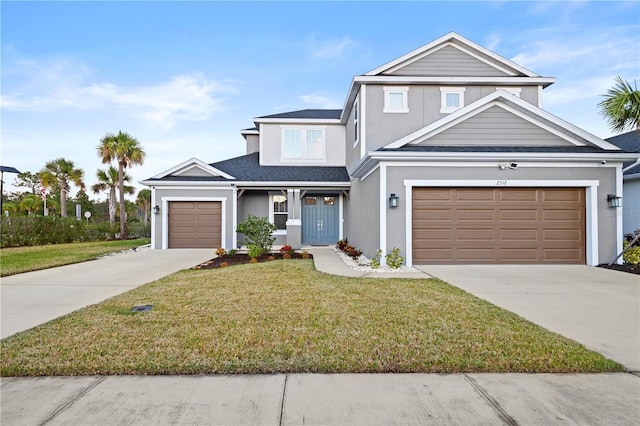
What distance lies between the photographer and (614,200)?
9.22 m

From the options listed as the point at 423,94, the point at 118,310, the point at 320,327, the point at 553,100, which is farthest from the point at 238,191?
the point at 553,100

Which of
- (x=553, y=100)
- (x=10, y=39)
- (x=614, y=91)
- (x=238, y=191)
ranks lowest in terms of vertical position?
(x=238, y=191)

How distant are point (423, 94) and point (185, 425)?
1274 cm

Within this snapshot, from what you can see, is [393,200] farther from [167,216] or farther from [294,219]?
[167,216]

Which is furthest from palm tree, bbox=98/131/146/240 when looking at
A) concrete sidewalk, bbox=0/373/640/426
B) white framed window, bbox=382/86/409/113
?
concrete sidewalk, bbox=0/373/640/426

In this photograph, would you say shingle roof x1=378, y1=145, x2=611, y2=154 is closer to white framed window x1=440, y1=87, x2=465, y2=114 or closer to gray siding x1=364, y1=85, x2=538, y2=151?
gray siding x1=364, y1=85, x2=538, y2=151

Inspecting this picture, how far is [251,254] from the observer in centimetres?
1141

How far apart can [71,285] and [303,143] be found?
1140 centimetres

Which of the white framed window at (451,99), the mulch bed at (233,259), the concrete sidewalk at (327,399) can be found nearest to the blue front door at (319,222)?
the mulch bed at (233,259)

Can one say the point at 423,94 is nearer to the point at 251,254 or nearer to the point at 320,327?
the point at 251,254

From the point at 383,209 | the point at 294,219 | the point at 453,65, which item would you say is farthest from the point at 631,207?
the point at 294,219

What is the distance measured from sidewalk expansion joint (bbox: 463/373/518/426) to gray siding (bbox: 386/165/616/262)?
6230 millimetres

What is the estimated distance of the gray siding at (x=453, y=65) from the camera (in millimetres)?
12797

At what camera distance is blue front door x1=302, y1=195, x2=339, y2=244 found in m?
16.1
